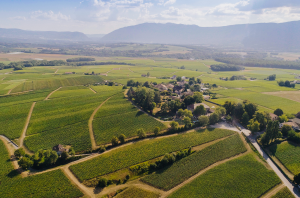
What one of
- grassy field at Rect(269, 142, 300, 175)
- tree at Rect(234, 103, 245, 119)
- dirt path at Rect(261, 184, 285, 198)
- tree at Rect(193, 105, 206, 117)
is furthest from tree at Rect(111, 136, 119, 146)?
tree at Rect(234, 103, 245, 119)

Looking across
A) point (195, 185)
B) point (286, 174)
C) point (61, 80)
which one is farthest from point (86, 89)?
point (286, 174)

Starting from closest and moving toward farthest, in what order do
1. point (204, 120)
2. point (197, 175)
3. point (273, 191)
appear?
1. point (273, 191)
2. point (197, 175)
3. point (204, 120)

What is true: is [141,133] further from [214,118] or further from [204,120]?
[214,118]

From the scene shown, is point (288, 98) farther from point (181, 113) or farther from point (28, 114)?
point (28, 114)

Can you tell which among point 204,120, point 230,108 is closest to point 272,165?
point 204,120

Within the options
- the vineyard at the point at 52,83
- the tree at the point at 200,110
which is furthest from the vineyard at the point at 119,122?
the vineyard at the point at 52,83

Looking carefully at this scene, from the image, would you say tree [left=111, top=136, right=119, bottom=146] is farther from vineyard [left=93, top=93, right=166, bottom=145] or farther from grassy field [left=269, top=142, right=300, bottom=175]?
grassy field [left=269, top=142, right=300, bottom=175]
